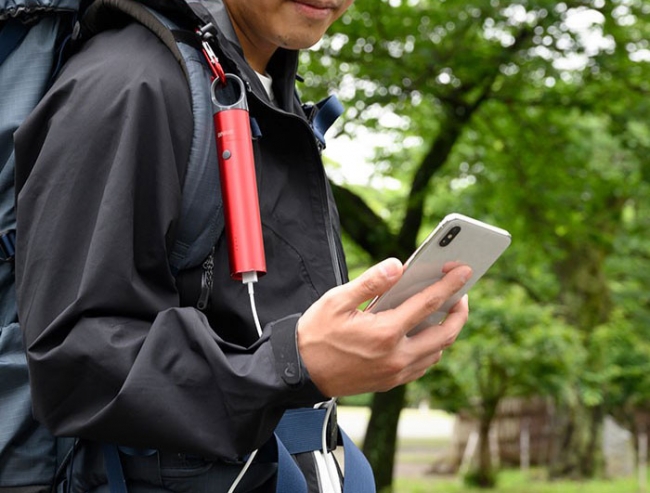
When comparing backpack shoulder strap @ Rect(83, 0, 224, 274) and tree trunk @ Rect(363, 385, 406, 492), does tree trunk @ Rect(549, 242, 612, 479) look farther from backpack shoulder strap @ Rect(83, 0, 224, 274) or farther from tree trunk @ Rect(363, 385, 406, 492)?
backpack shoulder strap @ Rect(83, 0, 224, 274)

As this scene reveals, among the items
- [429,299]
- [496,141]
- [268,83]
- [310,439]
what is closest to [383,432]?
[496,141]

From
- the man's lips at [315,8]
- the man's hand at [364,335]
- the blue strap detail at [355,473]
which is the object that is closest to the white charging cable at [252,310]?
the man's hand at [364,335]

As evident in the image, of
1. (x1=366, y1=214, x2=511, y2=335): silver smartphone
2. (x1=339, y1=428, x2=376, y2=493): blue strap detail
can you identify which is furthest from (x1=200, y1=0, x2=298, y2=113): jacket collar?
(x1=339, y1=428, x2=376, y2=493): blue strap detail

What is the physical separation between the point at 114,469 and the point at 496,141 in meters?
8.05

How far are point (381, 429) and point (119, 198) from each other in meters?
8.06

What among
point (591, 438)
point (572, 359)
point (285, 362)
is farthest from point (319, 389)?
point (591, 438)

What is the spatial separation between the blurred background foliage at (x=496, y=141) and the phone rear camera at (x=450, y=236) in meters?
5.40

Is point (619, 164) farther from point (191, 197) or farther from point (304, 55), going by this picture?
point (191, 197)

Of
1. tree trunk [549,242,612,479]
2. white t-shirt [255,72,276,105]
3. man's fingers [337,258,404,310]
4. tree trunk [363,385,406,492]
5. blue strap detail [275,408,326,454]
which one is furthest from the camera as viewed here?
tree trunk [549,242,612,479]

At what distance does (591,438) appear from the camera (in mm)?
17031

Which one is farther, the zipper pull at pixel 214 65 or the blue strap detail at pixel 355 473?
the blue strap detail at pixel 355 473

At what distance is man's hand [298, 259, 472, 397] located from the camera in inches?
49.5

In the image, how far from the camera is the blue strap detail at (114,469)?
4.59 feet

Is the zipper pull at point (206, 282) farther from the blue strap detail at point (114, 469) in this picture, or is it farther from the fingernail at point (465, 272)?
the fingernail at point (465, 272)
